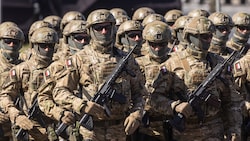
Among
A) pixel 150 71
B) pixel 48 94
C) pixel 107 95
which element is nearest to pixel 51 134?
pixel 48 94

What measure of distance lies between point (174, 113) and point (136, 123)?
32.1 inches

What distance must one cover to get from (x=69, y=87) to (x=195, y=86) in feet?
4.94

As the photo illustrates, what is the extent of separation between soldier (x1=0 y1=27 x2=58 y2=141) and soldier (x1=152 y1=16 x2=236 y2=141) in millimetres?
1902

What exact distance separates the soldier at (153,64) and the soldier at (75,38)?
3.17 ft

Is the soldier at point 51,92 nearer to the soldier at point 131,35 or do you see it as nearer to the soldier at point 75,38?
the soldier at point 75,38

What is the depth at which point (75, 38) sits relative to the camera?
13242 mm

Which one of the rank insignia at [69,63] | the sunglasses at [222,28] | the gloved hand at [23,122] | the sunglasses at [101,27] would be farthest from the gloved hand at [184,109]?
the sunglasses at [222,28]

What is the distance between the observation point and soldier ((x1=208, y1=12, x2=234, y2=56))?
529 inches

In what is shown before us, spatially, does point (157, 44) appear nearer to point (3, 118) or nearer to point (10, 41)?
point (3, 118)

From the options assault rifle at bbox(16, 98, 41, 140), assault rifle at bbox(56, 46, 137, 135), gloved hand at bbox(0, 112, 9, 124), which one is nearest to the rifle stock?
assault rifle at bbox(16, 98, 41, 140)

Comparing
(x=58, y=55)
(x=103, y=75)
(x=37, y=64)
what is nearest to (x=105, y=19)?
(x=103, y=75)

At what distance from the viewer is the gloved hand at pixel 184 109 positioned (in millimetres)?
10867

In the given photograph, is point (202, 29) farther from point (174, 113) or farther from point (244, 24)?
point (244, 24)

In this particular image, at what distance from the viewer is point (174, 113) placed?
1120 centimetres
